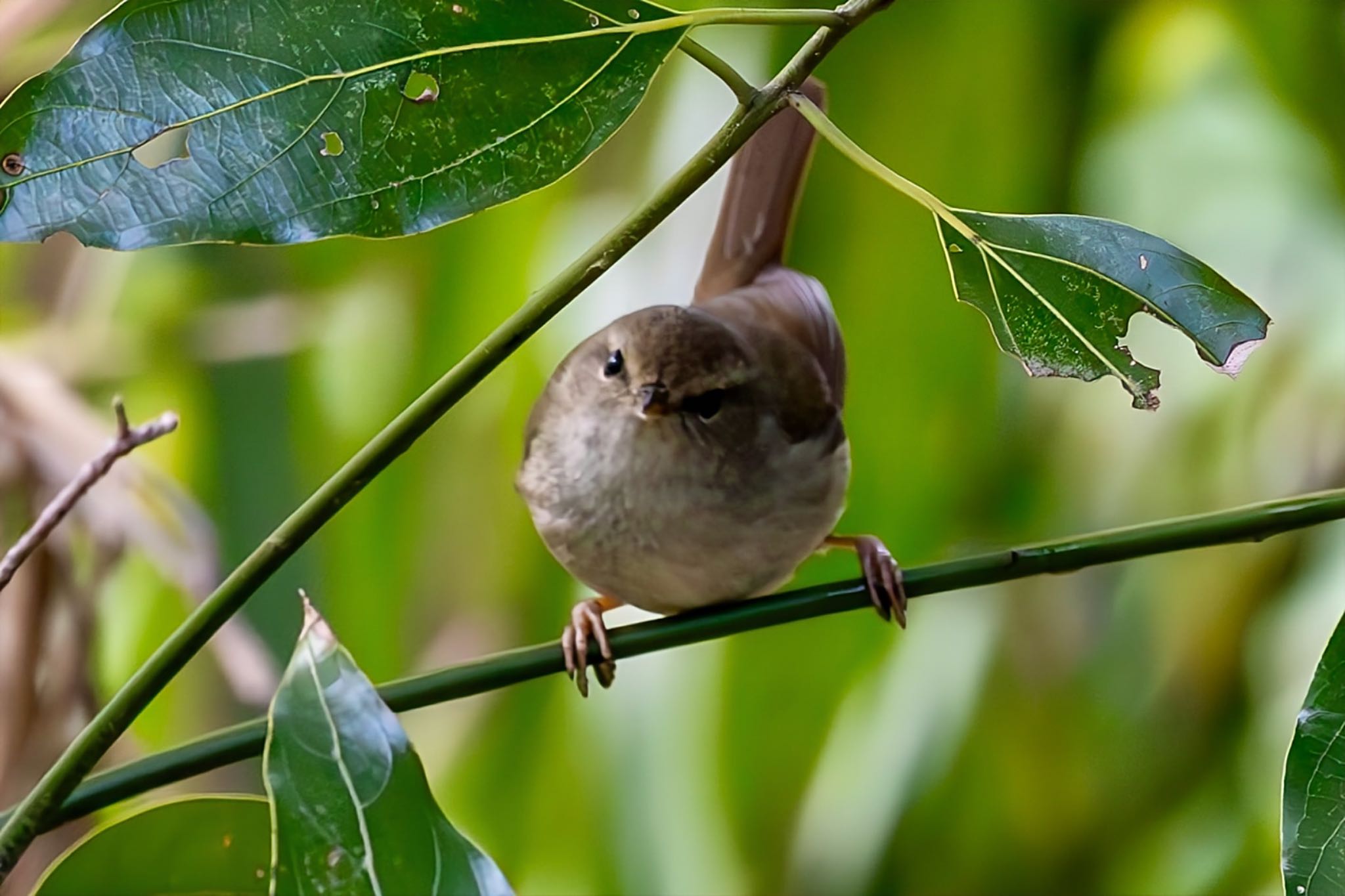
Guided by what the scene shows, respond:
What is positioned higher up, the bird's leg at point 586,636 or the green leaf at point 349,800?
the green leaf at point 349,800

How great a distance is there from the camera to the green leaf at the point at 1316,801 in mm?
624

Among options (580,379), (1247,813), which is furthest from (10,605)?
(1247,813)

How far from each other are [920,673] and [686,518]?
775 millimetres

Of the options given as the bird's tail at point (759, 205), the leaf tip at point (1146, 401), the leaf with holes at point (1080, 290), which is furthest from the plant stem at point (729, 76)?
the bird's tail at point (759, 205)

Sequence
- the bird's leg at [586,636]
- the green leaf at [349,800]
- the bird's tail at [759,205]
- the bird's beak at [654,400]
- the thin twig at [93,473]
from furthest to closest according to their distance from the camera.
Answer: the bird's tail at [759,205]
the bird's beak at [654,400]
the bird's leg at [586,636]
the thin twig at [93,473]
the green leaf at [349,800]

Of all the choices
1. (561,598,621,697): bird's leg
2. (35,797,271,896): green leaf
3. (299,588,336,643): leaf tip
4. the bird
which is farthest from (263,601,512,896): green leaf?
the bird

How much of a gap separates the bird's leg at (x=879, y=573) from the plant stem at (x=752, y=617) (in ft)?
0.46

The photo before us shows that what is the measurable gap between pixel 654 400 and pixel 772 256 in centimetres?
46

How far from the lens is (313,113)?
578mm

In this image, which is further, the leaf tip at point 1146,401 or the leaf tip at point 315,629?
the leaf tip at point 1146,401

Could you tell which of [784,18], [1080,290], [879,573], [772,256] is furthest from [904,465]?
[784,18]

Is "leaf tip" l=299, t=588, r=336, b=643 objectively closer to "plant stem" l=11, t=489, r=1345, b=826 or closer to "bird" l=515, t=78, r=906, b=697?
"plant stem" l=11, t=489, r=1345, b=826

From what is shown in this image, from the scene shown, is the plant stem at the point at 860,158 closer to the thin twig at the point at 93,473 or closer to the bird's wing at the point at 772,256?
the thin twig at the point at 93,473

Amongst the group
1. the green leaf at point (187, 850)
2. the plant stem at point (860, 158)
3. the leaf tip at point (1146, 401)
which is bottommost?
the green leaf at point (187, 850)
